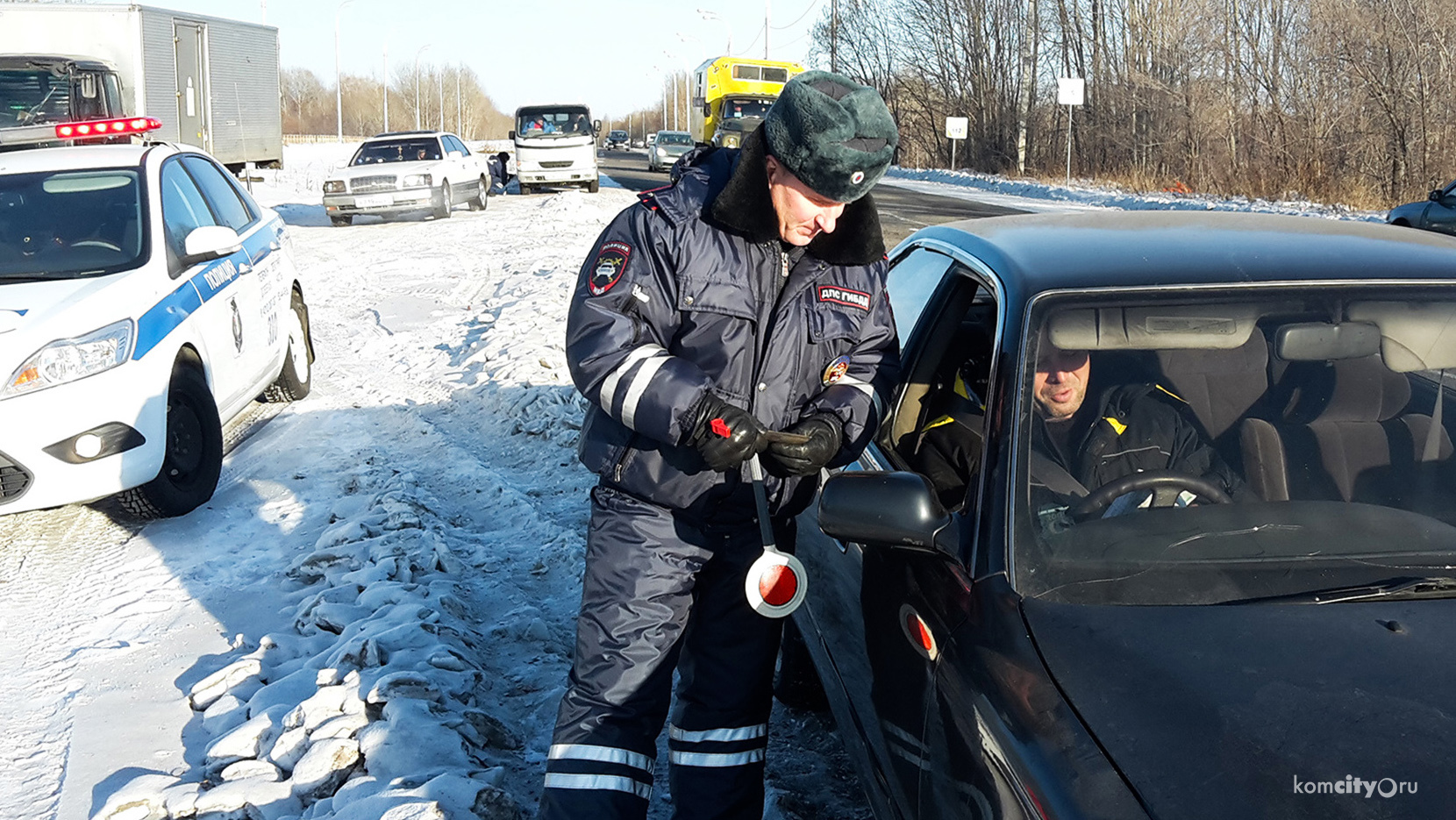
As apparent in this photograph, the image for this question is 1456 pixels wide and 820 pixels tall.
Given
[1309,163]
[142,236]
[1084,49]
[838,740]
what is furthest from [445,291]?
[1084,49]

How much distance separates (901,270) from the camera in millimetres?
3979

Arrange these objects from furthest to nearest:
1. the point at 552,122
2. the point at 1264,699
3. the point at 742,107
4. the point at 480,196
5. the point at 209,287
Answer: the point at 742,107
the point at 552,122
the point at 480,196
the point at 209,287
the point at 1264,699

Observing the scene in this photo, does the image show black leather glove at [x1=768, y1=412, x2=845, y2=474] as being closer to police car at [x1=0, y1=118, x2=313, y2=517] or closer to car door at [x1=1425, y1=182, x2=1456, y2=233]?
police car at [x1=0, y1=118, x2=313, y2=517]

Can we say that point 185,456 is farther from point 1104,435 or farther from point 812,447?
point 1104,435

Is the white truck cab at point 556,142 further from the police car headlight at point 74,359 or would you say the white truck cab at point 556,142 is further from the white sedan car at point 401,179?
the police car headlight at point 74,359

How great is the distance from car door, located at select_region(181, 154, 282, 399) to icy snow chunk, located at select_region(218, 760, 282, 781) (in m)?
3.60

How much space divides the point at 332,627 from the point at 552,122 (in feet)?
84.6

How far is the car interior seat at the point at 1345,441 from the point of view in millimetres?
2426

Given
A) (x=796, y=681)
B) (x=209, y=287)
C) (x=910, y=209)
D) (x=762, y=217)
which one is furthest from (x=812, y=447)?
(x=910, y=209)

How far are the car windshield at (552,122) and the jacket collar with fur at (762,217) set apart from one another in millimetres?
26555

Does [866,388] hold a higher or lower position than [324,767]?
higher

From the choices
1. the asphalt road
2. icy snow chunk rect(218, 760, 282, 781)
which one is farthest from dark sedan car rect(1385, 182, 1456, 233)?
icy snow chunk rect(218, 760, 282, 781)

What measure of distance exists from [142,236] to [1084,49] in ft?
133

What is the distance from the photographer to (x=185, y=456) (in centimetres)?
545
